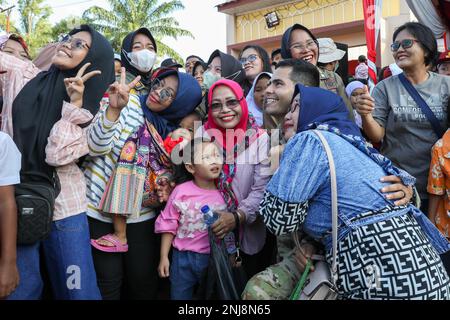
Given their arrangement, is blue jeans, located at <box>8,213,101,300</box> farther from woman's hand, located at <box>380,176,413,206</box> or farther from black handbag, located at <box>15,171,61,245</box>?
woman's hand, located at <box>380,176,413,206</box>

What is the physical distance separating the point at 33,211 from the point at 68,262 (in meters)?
0.39

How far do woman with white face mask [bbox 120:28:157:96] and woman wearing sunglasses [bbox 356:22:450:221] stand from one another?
2007mm

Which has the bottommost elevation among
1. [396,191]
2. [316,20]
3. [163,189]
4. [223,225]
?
[223,225]

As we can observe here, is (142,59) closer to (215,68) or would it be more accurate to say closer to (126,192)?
(215,68)

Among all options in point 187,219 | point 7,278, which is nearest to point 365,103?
point 187,219

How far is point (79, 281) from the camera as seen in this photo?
222cm

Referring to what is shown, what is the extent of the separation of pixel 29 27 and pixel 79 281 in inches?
1246

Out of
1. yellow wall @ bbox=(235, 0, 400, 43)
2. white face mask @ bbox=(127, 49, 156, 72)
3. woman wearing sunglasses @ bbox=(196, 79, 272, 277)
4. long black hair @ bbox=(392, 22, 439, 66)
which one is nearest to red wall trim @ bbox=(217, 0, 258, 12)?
yellow wall @ bbox=(235, 0, 400, 43)

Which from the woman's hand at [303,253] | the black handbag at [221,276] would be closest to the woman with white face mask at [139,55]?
the black handbag at [221,276]

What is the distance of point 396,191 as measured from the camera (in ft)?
6.03

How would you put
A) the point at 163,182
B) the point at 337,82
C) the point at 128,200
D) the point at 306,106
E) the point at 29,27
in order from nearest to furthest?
the point at 306,106 < the point at 128,200 < the point at 163,182 < the point at 337,82 < the point at 29,27

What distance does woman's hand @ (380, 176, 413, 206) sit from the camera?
182cm
